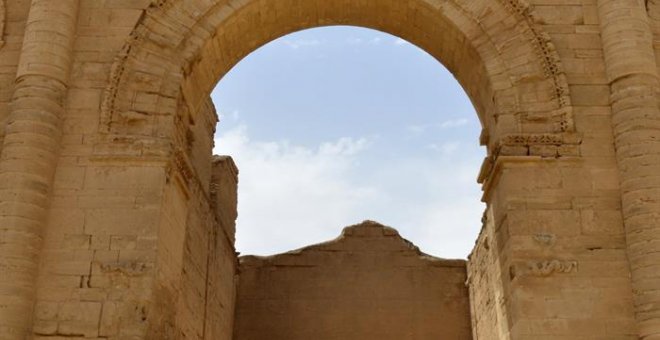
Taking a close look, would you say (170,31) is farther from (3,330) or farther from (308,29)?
(3,330)

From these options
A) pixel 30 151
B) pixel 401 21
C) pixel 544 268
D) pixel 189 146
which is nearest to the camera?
pixel 544 268

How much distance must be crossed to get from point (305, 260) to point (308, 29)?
7470mm

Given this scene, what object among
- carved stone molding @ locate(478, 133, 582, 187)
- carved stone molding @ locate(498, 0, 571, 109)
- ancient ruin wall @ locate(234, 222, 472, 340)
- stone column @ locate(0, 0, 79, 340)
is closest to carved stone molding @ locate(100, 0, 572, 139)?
carved stone molding @ locate(498, 0, 571, 109)

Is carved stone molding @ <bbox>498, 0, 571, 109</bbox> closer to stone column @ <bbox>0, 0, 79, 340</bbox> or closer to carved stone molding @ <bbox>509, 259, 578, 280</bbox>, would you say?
carved stone molding @ <bbox>509, 259, 578, 280</bbox>

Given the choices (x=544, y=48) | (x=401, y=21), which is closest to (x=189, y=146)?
(x=401, y=21)

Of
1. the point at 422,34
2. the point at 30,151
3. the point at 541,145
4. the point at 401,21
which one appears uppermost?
the point at 401,21

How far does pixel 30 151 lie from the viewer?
7.78 m

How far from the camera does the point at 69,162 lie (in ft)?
26.3

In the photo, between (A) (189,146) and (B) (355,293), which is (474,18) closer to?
(A) (189,146)

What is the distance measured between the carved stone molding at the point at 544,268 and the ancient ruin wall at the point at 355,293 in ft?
28.3

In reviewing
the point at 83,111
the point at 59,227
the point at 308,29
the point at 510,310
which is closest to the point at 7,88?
the point at 83,111

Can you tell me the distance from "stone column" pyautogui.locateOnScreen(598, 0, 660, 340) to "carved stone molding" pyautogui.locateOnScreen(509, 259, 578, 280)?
0.61 meters

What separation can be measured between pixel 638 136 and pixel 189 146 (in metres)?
5.23

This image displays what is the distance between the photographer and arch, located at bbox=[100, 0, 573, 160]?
8.19 m
